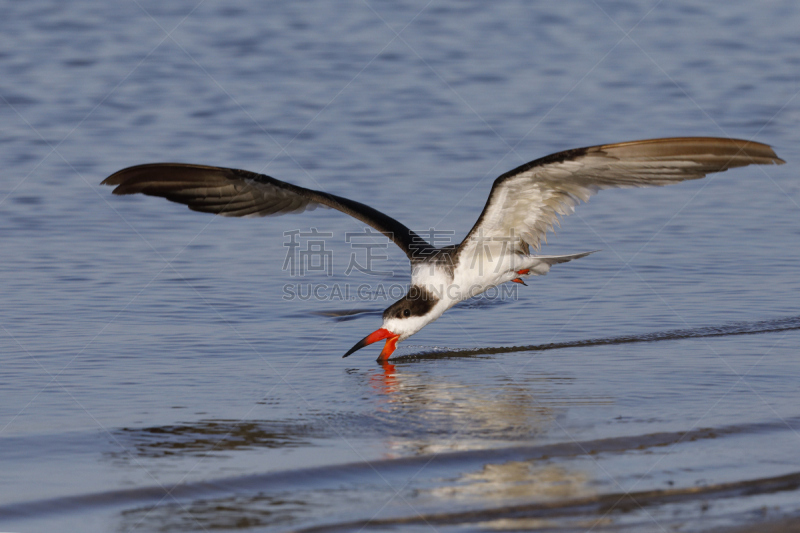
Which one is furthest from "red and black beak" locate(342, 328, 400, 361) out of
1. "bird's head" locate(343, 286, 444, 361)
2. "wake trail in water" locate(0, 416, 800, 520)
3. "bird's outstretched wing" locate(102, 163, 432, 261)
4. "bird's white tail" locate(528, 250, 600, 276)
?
"wake trail in water" locate(0, 416, 800, 520)

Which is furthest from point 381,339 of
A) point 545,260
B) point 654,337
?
point 654,337

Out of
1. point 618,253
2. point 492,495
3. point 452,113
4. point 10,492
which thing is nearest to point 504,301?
point 618,253

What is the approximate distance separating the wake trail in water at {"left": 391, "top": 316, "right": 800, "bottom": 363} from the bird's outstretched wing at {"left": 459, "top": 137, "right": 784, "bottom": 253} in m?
0.65

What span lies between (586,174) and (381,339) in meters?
1.58

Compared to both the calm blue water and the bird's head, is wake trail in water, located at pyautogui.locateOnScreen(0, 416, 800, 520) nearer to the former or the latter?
the calm blue water

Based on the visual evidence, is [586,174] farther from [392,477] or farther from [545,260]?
[392,477]

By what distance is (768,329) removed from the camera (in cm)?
602

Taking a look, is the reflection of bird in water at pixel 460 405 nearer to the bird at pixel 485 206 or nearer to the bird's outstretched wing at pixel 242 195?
the bird at pixel 485 206

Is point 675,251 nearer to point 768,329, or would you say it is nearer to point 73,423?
point 768,329

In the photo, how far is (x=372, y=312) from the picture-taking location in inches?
262

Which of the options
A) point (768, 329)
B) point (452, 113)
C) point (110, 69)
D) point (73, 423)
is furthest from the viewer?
point (110, 69)

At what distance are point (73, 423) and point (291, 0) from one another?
1394 centimetres

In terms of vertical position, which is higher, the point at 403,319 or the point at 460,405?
the point at 403,319

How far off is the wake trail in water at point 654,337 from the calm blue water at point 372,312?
0.03 meters
